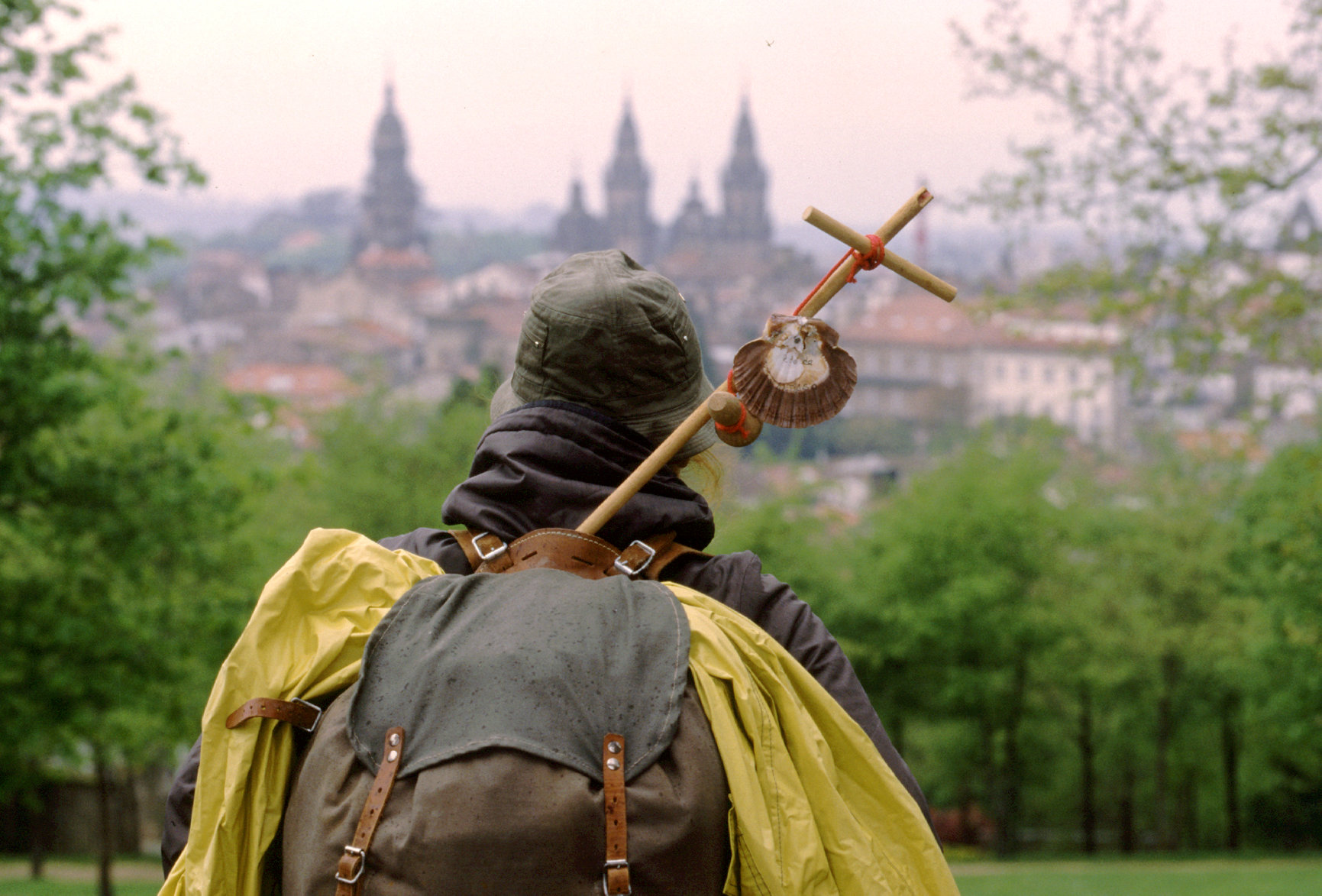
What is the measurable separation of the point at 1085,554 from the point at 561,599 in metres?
33.9

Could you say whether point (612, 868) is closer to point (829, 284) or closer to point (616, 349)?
point (616, 349)


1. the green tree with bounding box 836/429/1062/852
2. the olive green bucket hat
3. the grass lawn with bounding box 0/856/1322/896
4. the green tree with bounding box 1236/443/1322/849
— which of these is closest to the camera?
the olive green bucket hat

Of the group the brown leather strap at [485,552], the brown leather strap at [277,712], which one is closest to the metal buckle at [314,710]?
the brown leather strap at [277,712]

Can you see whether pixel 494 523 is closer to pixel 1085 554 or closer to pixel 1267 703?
pixel 1267 703

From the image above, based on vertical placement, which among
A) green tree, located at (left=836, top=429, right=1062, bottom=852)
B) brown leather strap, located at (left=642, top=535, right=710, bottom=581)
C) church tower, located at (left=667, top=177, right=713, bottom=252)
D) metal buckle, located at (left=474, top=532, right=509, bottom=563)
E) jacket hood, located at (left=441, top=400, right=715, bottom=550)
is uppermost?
church tower, located at (left=667, top=177, right=713, bottom=252)

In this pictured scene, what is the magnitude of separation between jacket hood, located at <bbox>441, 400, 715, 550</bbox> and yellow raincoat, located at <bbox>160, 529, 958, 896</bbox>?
0.15 meters

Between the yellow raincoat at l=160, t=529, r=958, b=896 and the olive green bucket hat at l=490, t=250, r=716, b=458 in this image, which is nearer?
the yellow raincoat at l=160, t=529, r=958, b=896

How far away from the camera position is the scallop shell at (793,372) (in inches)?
74.2

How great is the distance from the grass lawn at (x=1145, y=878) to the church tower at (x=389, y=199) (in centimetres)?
13578

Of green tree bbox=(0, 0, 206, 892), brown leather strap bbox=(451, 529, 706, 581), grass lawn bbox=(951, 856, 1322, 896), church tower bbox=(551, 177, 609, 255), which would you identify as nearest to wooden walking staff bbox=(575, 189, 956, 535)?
brown leather strap bbox=(451, 529, 706, 581)

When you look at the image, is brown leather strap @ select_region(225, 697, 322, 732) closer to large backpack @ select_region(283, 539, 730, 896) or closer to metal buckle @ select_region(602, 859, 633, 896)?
large backpack @ select_region(283, 539, 730, 896)

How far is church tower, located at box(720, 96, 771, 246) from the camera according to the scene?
488 feet

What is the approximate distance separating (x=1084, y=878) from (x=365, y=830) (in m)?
22.7

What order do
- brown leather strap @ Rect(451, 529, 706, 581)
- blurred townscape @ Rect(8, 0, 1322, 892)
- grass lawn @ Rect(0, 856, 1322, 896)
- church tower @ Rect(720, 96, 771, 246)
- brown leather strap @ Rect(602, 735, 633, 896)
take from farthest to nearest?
church tower @ Rect(720, 96, 771, 246) < grass lawn @ Rect(0, 856, 1322, 896) < blurred townscape @ Rect(8, 0, 1322, 892) < brown leather strap @ Rect(451, 529, 706, 581) < brown leather strap @ Rect(602, 735, 633, 896)
